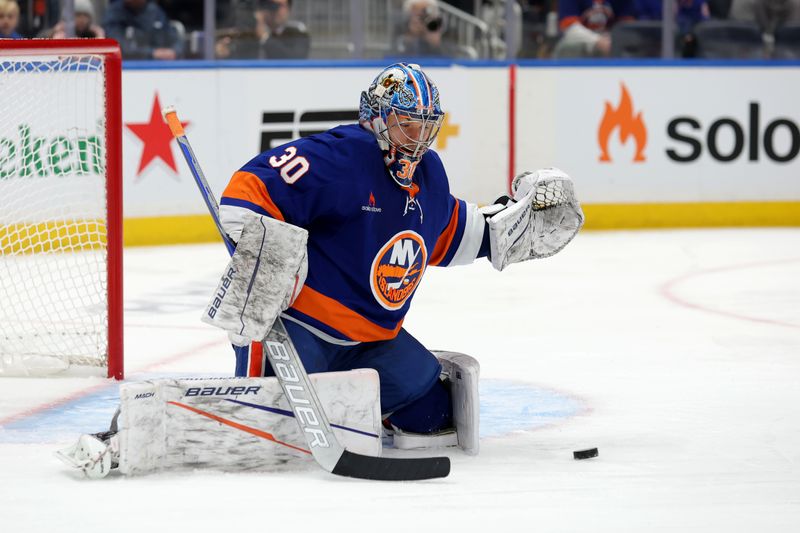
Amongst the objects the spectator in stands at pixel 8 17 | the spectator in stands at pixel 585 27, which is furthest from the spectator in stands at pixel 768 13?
the spectator in stands at pixel 8 17

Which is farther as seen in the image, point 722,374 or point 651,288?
point 651,288

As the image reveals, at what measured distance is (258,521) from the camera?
264 centimetres

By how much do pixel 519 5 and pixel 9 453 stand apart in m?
5.53

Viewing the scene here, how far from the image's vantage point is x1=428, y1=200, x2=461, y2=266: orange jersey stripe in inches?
135

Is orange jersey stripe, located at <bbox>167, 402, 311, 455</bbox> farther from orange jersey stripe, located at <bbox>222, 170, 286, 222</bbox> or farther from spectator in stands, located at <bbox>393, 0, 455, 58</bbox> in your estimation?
spectator in stands, located at <bbox>393, 0, 455, 58</bbox>

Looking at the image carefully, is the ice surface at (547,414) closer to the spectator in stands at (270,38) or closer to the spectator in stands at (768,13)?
the spectator in stands at (270,38)

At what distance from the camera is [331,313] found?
3.15 m

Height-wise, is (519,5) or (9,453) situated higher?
(519,5)

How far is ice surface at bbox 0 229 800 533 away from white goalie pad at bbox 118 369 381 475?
64 mm

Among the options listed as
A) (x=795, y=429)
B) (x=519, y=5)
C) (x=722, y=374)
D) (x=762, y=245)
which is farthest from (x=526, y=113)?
(x=795, y=429)

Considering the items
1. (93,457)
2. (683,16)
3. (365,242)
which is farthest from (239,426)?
(683,16)

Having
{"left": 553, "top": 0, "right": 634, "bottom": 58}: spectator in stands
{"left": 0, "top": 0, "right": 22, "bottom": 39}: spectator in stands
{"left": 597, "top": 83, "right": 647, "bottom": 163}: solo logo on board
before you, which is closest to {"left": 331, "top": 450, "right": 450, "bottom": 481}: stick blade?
{"left": 0, "top": 0, "right": 22, "bottom": 39}: spectator in stands

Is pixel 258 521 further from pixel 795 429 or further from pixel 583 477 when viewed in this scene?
pixel 795 429

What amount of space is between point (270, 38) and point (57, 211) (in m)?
2.08
